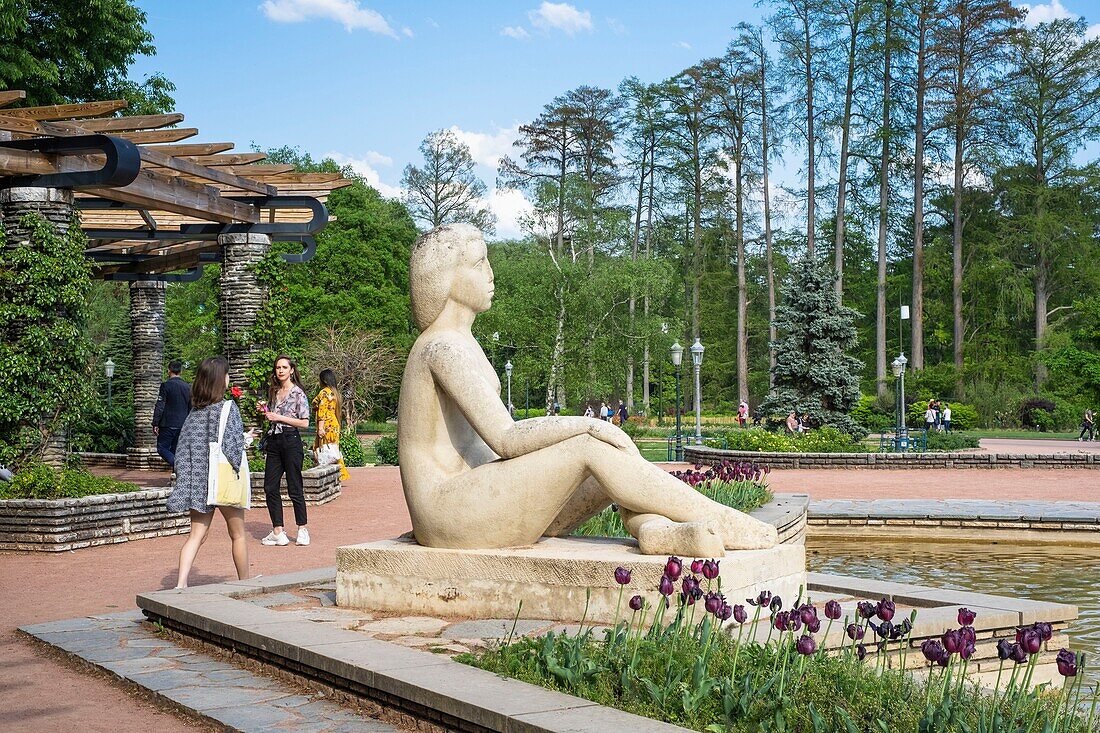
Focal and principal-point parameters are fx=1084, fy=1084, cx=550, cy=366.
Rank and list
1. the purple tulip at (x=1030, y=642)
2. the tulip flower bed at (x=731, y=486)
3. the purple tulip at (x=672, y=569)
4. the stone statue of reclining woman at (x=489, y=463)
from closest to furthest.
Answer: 1. the purple tulip at (x=1030, y=642)
2. the purple tulip at (x=672, y=569)
3. the stone statue of reclining woman at (x=489, y=463)
4. the tulip flower bed at (x=731, y=486)

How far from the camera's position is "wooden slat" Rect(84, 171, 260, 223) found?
13.5m

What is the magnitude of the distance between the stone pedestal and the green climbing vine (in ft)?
23.6

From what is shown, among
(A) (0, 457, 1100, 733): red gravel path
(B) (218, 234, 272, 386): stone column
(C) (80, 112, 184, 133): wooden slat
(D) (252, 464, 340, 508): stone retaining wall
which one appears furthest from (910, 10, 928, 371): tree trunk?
(C) (80, 112, 184, 133): wooden slat

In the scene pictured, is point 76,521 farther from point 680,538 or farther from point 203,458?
point 680,538

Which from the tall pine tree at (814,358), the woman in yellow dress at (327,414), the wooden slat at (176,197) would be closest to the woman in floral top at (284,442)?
the wooden slat at (176,197)

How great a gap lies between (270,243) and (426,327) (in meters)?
10.5

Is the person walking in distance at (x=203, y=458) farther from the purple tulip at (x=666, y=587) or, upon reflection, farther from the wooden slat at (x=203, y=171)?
the wooden slat at (x=203, y=171)

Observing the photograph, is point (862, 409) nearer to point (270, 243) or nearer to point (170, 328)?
point (270, 243)

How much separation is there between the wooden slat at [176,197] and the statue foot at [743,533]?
9604 millimetres

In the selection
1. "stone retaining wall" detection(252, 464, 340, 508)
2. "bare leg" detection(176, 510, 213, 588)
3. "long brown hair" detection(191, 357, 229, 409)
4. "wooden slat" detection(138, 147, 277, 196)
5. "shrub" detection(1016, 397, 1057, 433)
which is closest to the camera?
"bare leg" detection(176, 510, 213, 588)

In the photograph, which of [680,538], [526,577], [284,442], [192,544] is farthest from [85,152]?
[680,538]

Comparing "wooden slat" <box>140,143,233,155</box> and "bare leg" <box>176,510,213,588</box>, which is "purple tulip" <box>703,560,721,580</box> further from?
"wooden slat" <box>140,143,233,155</box>

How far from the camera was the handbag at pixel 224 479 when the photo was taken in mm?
7258

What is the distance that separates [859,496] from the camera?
15.9 metres
